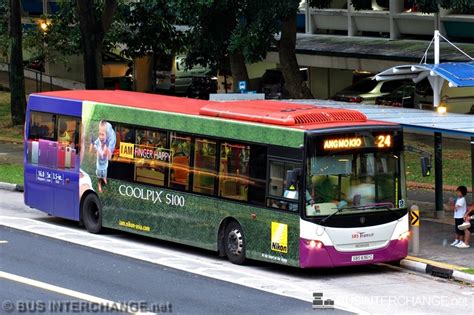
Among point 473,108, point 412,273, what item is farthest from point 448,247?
point 473,108

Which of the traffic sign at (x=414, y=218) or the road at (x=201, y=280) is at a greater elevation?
the traffic sign at (x=414, y=218)

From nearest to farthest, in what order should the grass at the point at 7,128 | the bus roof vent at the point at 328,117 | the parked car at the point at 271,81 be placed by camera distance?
1. the bus roof vent at the point at 328,117
2. the grass at the point at 7,128
3. the parked car at the point at 271,81

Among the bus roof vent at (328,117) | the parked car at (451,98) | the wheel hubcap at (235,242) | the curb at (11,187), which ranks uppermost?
the parked car at (451,98)

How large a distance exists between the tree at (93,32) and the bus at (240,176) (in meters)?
13.9

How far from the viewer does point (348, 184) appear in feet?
63.0

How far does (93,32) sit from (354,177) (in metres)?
20.8

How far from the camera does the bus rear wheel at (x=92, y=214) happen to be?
77.8 feet

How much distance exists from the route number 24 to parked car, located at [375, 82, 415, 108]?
19.2 meters

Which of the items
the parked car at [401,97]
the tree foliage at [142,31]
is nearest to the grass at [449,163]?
the parked car at [401,97]

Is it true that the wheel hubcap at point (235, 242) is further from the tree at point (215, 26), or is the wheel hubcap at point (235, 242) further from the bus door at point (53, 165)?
the tree at point (215, 26)

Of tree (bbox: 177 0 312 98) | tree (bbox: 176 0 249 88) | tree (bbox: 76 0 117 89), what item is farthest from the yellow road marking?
tree (bbox: 76 0 117 89)

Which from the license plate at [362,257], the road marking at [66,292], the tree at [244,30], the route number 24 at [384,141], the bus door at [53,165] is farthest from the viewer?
the tree at [244,30]

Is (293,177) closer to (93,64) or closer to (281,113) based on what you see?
(281,113)

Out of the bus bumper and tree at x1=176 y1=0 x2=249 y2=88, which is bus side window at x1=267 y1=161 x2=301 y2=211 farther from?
tree at x1=176 y1=0 x2=249 y2=88
